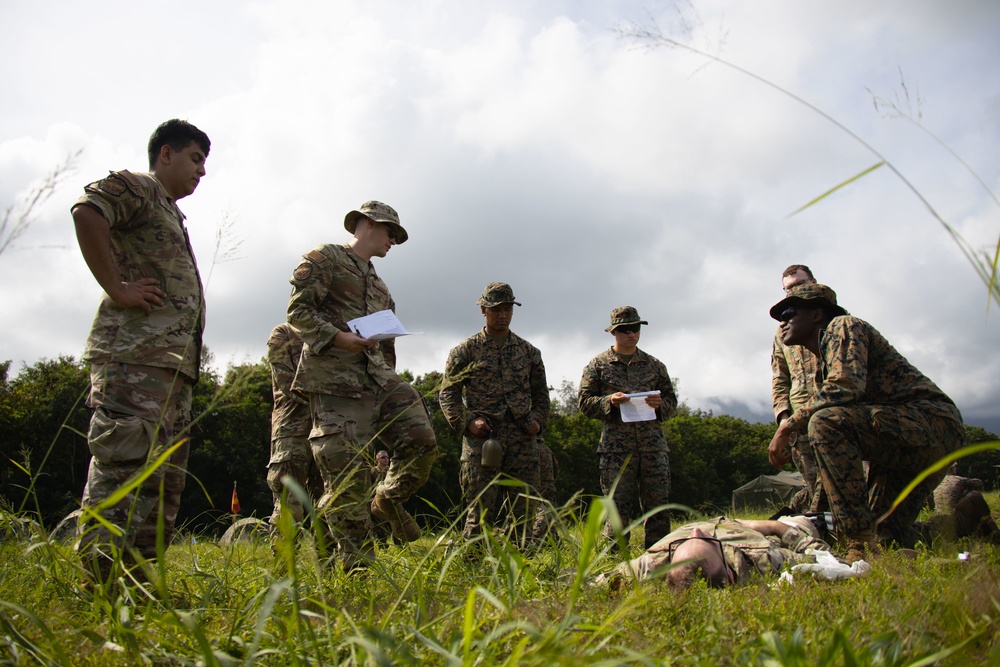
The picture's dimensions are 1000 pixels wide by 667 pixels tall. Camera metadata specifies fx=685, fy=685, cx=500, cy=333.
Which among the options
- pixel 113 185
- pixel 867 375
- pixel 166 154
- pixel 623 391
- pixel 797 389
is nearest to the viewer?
pixel 113 185

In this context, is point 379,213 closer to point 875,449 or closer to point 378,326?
point 378,326

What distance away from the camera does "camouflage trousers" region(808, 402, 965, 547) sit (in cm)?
391

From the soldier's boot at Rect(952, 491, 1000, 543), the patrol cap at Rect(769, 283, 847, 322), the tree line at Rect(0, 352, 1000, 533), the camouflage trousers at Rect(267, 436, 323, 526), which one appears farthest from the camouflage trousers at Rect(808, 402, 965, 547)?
the tree line at Rect(0, 352, 1000, 533)

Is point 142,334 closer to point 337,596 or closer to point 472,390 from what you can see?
point 337,596

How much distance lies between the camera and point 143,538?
276 cm

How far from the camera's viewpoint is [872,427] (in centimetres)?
398

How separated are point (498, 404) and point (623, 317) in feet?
4.58

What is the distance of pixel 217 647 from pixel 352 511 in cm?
159

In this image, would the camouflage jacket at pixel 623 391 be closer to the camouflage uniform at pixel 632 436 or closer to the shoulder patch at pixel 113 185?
the camouflage uniform at pixel 632 436

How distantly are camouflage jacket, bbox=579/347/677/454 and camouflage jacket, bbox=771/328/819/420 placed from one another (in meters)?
0.85

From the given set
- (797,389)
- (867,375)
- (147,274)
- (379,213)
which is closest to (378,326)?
(379,213)

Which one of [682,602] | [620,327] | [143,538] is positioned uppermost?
[620,327]

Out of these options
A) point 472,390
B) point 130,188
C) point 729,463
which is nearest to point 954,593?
point 130,188

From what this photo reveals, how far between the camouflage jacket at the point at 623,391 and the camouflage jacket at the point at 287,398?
7.64ft
